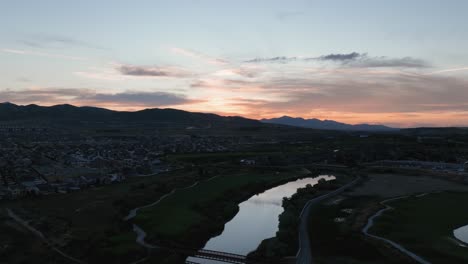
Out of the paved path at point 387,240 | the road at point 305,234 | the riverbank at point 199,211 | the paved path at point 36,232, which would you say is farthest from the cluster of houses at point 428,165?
the paved path at point 36,232

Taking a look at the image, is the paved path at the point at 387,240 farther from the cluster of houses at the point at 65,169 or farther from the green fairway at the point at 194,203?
the cluster of houses at the point at 65,169

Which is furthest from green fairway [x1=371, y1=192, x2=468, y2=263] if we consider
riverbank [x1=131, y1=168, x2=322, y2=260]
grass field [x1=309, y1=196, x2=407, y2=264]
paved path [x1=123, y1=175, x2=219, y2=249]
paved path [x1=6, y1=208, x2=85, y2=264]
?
paved path [x1=6, y1=208, x2=85, y2=264]

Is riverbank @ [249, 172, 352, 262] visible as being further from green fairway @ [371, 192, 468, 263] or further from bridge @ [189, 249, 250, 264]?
green fairway @ [371, 192, 468, 263]

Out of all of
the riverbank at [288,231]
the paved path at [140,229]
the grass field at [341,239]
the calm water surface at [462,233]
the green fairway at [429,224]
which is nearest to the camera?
the grass field at [341,239]

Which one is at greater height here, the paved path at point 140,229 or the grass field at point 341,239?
the grass field at point 341,239

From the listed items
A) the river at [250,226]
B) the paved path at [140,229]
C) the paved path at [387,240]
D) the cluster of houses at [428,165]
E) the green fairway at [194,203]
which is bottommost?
the river at [250,226]

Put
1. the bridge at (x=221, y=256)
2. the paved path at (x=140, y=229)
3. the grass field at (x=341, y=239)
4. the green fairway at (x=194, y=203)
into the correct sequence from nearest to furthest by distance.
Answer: the bridge at (x=221, y=256) → the grass field at (x=341, y=239) → the paved path at (x=140, y=229) → the green fairway at (x=194, y=203)
